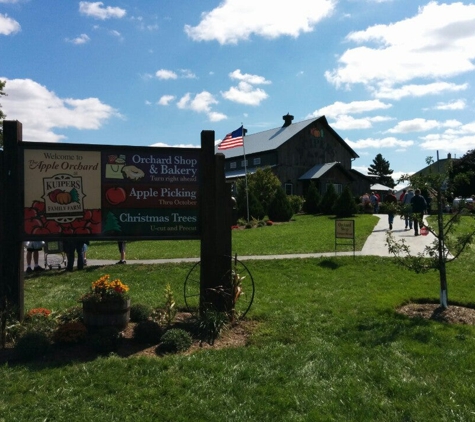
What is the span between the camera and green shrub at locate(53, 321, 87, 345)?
19.3ft

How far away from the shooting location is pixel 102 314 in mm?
6422

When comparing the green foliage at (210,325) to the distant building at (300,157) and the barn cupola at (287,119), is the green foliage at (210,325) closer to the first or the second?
the distant building at (300,157)

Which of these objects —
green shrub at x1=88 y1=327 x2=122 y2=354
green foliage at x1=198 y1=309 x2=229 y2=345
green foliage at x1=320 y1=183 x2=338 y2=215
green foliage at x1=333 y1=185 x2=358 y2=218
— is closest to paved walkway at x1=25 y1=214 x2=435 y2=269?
green foliage at x1=198 y1=309 x2=229 y2=345

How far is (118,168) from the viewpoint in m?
7.02

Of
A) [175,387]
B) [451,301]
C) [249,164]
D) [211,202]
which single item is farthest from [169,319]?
[249,164]

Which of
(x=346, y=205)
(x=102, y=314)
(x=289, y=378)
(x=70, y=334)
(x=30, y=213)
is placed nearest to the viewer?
(x=289, y=378)

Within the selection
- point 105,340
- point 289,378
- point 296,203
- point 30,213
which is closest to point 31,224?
point 30,213

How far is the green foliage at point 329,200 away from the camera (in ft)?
106

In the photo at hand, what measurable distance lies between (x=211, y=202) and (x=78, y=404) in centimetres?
361

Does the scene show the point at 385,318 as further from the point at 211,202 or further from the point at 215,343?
the point at 211,202

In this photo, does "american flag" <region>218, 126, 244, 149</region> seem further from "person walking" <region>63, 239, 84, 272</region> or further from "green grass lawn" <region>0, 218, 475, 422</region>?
"green grass lawn" <region>0, 218, 475, 422</region>

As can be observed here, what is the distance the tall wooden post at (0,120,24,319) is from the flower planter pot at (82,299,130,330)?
1042 millimetres

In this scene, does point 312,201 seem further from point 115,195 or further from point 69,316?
point 69,316

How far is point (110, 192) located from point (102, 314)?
70.4 inches
